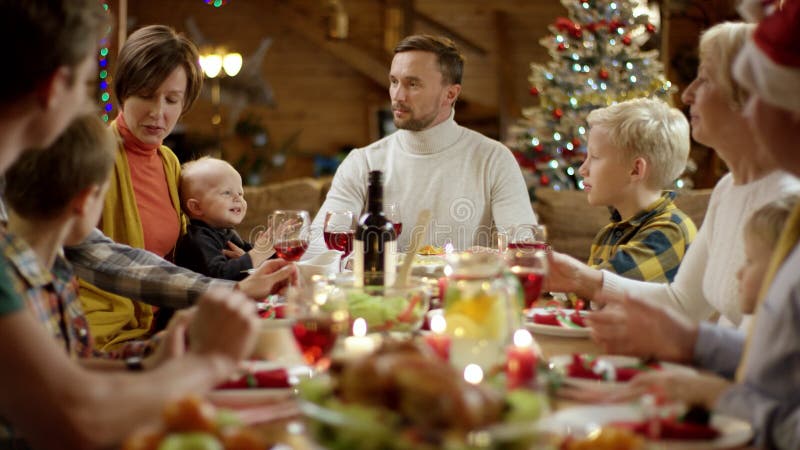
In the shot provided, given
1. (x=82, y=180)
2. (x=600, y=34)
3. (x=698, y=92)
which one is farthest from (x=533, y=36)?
(x=82, y=180)

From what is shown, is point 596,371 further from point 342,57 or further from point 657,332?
point 342,57

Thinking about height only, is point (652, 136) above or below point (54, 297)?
above

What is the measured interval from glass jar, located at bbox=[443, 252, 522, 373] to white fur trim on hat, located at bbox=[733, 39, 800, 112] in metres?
0.49

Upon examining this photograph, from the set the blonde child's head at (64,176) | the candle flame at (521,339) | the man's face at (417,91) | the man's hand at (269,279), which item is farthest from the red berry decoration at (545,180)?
Result: the blonde child's head at (64,176)

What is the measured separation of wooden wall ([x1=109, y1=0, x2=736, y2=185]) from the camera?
11.0 meters

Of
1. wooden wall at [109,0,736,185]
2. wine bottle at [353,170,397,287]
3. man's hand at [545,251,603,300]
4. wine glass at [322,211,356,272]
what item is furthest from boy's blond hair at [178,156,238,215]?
wooden wall at [109,0,736,185]

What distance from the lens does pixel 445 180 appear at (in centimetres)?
385

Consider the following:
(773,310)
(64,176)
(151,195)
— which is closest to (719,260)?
(773,310)

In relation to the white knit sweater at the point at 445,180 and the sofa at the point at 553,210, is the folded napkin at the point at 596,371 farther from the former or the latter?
the sofa at the point at 553,210

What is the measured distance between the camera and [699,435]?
1166 mm

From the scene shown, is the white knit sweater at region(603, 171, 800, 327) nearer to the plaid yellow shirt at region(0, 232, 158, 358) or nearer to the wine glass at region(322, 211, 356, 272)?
the wine glass at region(322, 211, 356, 272)

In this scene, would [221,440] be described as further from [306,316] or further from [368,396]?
[306,316]

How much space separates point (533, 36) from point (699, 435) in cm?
1031

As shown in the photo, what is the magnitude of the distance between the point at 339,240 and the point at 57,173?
114cm
